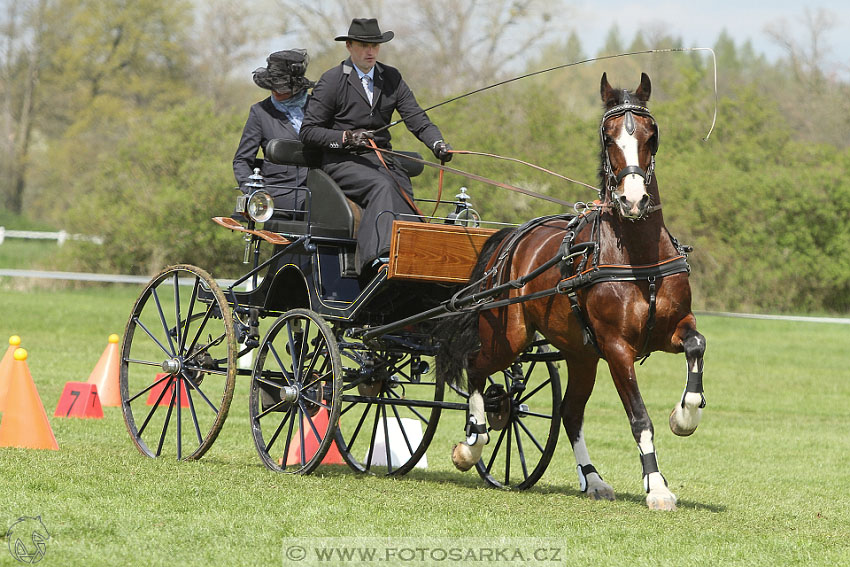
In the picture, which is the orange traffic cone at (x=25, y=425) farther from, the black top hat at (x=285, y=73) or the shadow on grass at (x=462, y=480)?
the black top hat at (x=285, y=73)

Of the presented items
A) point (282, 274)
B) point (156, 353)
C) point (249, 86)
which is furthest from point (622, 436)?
point (249, 86)

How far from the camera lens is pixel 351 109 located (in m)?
7.44

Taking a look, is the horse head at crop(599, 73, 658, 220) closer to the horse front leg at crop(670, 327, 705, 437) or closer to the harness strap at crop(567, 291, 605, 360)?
the harness strap at crop(567, 291, 605, 360)

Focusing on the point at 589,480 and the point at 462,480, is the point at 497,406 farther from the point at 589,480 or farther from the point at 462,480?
the point at 462,480

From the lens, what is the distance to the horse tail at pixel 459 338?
6.97 meters

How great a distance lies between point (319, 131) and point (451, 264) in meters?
1.19

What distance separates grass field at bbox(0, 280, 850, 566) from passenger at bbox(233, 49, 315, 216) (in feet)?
6.78

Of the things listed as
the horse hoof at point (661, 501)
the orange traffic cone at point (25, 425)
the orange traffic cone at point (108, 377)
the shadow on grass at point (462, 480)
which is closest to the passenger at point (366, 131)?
the shadow on grass at point (462, 480)

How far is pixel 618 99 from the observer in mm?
5988

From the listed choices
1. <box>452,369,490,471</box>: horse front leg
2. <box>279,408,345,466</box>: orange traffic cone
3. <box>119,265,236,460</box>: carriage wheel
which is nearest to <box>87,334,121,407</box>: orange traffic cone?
<box>119,265,236,460</box>: carriage wheel

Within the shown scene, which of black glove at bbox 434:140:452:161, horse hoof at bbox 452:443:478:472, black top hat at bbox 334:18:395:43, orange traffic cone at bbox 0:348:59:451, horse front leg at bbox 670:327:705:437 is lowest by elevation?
horse hoof at bbox 452:443:478:472

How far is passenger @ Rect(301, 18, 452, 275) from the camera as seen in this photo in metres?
7.07

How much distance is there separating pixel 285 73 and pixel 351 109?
1223 millimetres

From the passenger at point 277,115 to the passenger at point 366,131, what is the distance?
895 millimetres
